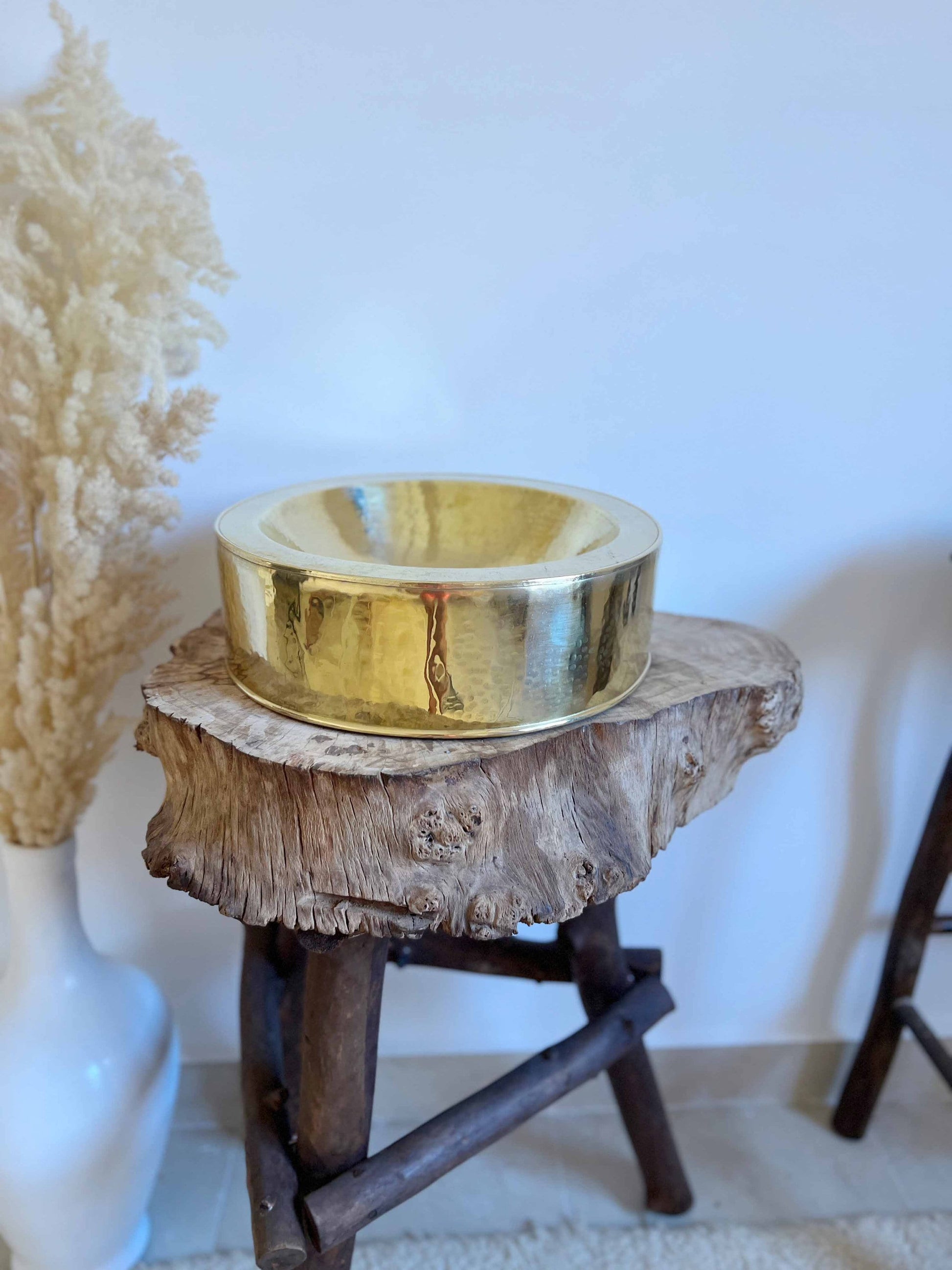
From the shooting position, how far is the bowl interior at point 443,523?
2.30 feet

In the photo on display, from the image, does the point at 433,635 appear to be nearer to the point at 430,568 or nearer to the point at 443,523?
the point at 430,568

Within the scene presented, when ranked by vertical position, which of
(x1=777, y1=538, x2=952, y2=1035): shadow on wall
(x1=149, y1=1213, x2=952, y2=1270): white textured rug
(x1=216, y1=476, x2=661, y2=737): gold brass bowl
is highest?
(x1=216, y1=476, x2=661, y2=737): gold brass bowl

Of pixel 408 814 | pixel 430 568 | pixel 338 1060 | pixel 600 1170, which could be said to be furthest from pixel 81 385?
pixel 600 1170

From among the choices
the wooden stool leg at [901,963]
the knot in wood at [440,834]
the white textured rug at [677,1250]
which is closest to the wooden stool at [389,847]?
the knot in wood at [440,834]

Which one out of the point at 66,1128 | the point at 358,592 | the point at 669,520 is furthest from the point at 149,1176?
the point at 669,520

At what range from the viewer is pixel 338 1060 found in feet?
1.97

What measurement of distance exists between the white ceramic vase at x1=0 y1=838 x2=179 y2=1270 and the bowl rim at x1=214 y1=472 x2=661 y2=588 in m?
0.34

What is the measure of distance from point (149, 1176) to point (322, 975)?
0.40 meters

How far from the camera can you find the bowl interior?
70 cm

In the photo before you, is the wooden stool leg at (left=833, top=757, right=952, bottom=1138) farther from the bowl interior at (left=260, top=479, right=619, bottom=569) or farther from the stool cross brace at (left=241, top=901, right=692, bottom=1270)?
the bowl interior at (left=260, top=479, right=619, bottom=569)

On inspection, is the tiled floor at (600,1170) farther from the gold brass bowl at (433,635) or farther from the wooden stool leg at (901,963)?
the gold brass bowl at (433,635)

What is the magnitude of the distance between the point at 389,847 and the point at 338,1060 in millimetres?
212

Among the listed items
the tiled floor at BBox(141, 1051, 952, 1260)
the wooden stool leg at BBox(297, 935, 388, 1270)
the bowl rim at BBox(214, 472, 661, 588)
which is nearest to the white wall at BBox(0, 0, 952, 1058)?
the bowl rim at BBox(214, 472, 661, 588)

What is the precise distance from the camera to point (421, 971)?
3.22 feet
